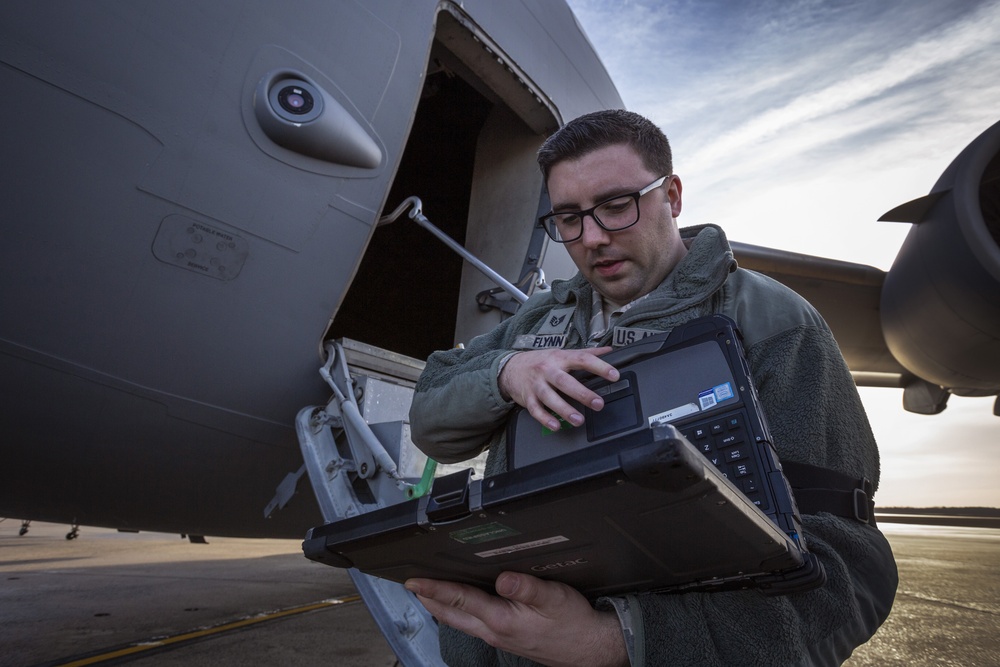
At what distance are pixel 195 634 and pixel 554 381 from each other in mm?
3951

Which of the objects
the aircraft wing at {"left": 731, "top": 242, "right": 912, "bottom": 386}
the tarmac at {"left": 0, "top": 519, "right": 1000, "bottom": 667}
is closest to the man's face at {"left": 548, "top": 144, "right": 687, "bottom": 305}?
the tarmac at {"left": 0, "top": 519, "right": 1000, "bottom": 667}

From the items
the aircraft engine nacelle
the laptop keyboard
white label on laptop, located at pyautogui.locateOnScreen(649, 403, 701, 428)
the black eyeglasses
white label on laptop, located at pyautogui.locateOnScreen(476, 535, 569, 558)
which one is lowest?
white label on laptop, located at pyautogui.locateOnScreen(476, 535, 569, 558)

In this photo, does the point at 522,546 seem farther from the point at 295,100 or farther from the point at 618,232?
the point at 295,100

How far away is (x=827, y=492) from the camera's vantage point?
97cm

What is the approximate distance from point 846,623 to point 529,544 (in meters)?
0.49

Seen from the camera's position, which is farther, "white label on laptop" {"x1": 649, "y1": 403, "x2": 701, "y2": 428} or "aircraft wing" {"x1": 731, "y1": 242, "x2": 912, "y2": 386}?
"aircraft wing" {"x1": 731, "y1": 242, "x2": 912, "y2": 386}

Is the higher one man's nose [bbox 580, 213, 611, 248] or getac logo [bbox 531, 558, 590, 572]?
man's nose [bbox 580, 213, 611, 248]

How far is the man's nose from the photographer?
4.04 feet

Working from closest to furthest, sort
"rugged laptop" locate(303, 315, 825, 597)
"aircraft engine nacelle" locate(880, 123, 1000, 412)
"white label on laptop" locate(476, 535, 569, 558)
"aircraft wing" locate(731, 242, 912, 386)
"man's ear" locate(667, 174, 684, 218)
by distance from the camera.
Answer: "rugged laptop" locate(303, 315, 825, 597) < "white label on laptop" locate(476, 535, 569, 558) < "man's ear" locate(667, 174, 684, 218) < "aircraft engine nacelle" locate(880, 123, 1000, 412) < "aircraft wing" locate(731, 242, 912, 386)

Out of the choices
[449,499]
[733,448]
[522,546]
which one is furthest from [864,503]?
[449,499]

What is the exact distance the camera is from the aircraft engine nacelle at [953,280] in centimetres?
406

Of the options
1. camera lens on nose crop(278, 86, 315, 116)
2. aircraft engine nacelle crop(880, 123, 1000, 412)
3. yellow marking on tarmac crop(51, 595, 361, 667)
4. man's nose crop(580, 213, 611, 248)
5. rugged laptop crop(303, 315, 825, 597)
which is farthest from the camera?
aircraft engine nacelle crop(880, 123, 1000, 412)

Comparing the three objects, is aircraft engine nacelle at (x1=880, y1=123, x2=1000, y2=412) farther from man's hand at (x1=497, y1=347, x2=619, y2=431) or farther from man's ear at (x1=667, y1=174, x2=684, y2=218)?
man's hand at (x1=497, y1=347, x2=619, y2=431)

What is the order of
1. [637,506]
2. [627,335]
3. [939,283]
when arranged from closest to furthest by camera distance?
[637,506] < [627,335] < [939,283]
